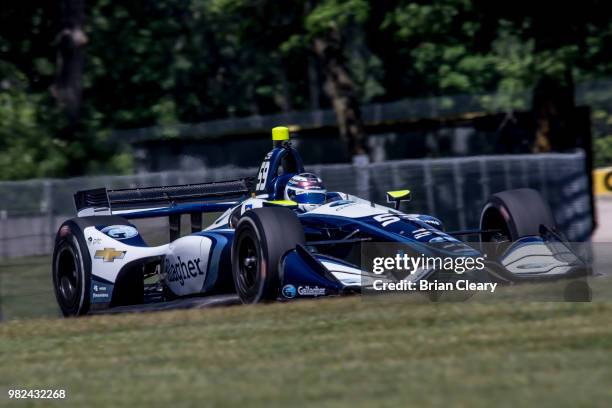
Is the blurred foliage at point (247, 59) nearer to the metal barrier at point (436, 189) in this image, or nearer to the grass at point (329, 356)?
the metal barrier at point (436, 189)

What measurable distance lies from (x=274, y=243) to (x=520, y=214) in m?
2.23

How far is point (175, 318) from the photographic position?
30.8ft

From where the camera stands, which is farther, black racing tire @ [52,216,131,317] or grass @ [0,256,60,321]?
grass @ [0,256,60,321]

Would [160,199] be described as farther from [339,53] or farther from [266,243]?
[339,53]

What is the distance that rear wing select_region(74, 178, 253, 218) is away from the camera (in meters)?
11.8

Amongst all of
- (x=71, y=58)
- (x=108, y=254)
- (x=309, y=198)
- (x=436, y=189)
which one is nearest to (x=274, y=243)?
(x=309, y=198)

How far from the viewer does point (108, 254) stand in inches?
426

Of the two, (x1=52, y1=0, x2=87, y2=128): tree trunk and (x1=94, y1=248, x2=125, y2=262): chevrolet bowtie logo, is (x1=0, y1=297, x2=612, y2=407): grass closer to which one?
(x1=94, y1=248, x2=125, y2=262): chevrolet bowtie logo

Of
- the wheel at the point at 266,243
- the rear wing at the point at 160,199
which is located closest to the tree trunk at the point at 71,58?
the rear wing at the point at 160,199

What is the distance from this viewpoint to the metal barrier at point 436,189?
17781 mm

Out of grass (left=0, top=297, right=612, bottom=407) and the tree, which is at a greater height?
the tree

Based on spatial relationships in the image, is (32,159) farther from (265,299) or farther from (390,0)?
(265,299)

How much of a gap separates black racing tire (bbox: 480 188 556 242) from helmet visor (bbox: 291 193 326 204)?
4.81 feet

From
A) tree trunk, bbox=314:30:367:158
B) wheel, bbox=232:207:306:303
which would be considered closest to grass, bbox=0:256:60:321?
wheel, bbox=232:207:306:303
